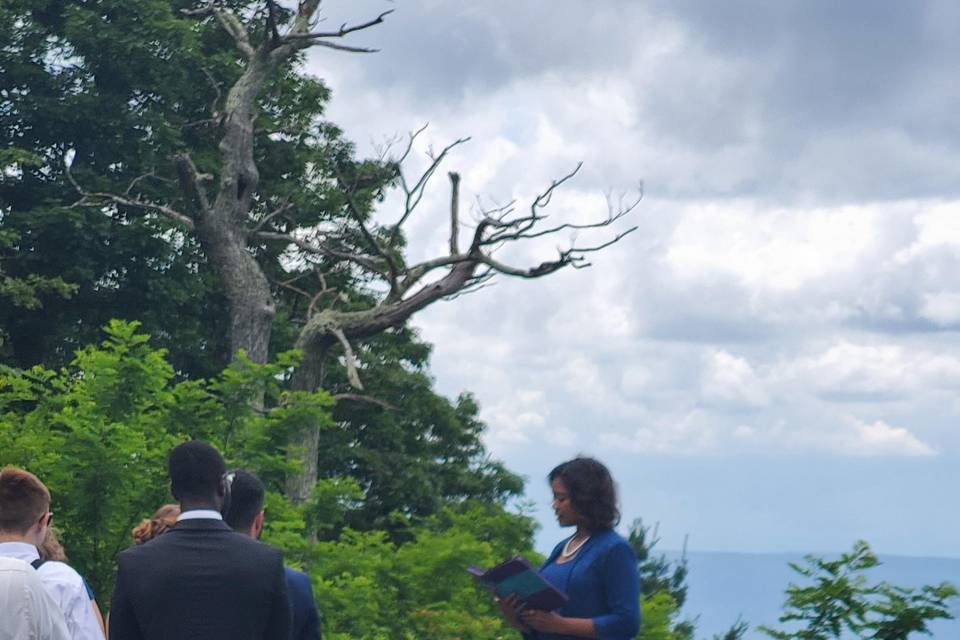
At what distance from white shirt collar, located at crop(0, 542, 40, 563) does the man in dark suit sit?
0.36 metres

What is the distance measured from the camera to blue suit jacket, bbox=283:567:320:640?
4.80m

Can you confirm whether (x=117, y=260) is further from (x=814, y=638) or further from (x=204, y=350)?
(x=814, y=638)

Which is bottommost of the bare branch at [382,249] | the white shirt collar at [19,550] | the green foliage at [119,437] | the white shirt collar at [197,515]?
the white shirt collar at [19,550]

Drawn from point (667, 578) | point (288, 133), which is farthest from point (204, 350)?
point (667, 578)

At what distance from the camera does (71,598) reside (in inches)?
184

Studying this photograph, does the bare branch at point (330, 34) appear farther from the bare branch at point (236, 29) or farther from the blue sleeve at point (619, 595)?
the blue sleeve at point (619, 595)

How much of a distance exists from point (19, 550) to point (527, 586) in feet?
5.80

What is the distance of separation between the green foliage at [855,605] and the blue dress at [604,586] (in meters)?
2.91

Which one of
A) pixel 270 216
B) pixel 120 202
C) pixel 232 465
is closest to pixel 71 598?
pixel 232 465

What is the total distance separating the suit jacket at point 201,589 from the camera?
13.6 ft

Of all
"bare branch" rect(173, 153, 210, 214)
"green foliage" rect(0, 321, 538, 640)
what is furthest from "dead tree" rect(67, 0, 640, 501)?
"green foliage" rect(0, 321, 538, 640)

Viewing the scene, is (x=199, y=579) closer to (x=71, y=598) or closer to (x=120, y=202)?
(x=71, y=598)

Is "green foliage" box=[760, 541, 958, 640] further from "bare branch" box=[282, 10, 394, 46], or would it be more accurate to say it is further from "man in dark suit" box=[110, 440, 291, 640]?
"bare branch" box=[282, 10, 394, 46]

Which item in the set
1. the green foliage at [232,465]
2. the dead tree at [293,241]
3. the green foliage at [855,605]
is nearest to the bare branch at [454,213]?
the dead tree at [293,241]
